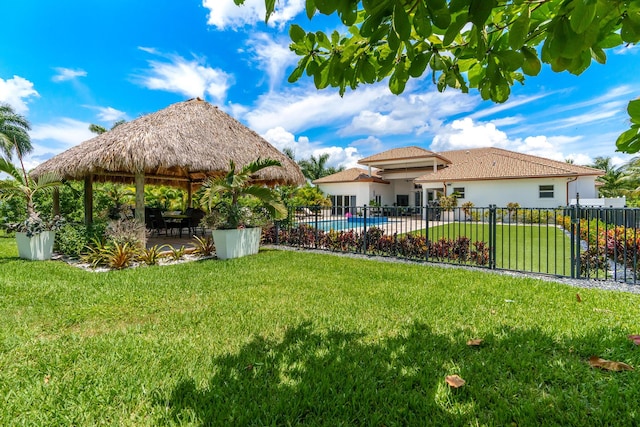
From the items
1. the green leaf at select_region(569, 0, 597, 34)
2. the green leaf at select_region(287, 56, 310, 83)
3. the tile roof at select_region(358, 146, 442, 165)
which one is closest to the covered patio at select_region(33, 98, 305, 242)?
the green leaf at select_region(287, 56, 310, 83)

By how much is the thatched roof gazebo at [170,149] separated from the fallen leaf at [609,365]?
9.36 meters

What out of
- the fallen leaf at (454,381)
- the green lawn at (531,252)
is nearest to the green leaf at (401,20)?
the fallen leaf at (454,381)

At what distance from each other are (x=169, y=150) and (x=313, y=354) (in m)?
7.87

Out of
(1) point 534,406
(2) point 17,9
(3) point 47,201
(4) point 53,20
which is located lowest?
(1) point 534,406

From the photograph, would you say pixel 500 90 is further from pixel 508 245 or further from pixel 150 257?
pixel 508 245

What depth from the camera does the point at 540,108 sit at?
20.6m

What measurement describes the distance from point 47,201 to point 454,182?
87.9 ft

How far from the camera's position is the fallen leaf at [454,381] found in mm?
2508

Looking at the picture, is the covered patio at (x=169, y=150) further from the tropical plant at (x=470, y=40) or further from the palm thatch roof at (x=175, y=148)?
the tropical plant at (x=470, y=40)

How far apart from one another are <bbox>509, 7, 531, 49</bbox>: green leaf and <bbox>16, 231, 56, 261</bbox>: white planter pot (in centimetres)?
1044

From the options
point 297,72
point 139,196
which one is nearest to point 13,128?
point 139,196

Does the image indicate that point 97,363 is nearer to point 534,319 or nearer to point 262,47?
point 534,319

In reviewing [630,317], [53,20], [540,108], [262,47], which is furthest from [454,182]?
[53,20]

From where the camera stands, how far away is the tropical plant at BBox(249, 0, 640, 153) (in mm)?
1248
